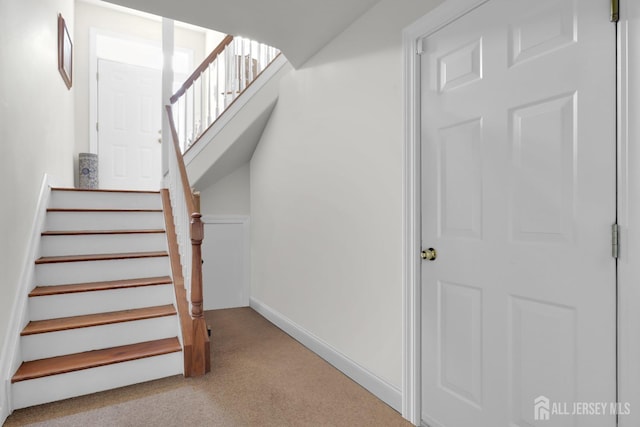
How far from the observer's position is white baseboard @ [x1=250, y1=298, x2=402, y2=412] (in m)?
1.96

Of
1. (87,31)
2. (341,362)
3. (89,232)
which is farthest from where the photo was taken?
(87,31)

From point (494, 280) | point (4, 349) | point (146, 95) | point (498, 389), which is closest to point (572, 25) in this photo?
point (494, 280)

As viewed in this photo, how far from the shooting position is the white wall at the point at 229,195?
3982 mm

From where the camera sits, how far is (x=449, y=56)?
1.67 m

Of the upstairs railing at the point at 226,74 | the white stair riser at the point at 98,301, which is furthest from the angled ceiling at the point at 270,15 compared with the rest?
the white stair riser at the point at 98,301

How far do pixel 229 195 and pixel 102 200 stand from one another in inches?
49.6

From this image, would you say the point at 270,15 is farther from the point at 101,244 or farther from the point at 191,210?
the point at 101,244

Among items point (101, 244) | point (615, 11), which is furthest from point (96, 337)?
point (615, 11)

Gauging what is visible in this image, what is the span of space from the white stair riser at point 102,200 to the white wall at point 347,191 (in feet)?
3.96

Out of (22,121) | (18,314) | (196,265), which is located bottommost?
(18,314)

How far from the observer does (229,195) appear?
4.07m

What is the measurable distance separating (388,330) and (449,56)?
1448mm

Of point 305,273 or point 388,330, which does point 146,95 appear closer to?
point 305,273

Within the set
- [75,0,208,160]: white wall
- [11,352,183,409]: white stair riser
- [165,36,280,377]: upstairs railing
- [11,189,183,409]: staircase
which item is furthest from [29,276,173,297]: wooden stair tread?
[75,0,208,160]: white wall
